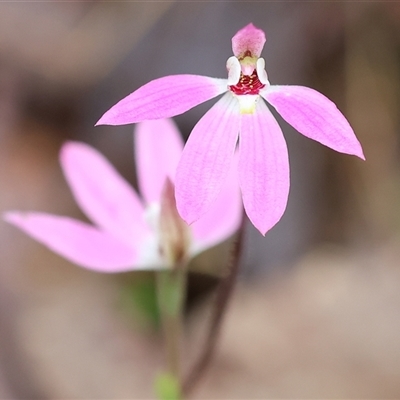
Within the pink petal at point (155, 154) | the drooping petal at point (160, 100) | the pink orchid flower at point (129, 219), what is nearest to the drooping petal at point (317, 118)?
the drooping petal at point (160, 100)

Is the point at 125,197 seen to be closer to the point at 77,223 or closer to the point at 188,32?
the point at 77,223

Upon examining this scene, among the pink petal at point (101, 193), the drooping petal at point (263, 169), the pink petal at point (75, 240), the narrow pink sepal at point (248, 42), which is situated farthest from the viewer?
the pink petal at point (101, 193)

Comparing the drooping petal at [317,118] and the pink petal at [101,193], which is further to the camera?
the pink petal at [101,193]

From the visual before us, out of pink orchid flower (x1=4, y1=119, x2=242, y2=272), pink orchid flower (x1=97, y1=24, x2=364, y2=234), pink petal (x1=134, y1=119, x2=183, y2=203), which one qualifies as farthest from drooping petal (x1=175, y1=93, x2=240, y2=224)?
pink petal (x1=134, y1=119, x2=183, y2=203)

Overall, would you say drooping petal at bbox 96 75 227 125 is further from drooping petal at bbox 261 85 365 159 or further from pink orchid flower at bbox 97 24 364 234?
drooping petal at bbox 261 85 365 159

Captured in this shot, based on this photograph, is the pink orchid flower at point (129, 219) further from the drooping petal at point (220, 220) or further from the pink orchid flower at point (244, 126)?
the pink orchid flower at point (244, 126)

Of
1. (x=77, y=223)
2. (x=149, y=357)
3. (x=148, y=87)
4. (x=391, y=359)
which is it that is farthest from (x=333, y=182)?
(x=148, y=87)

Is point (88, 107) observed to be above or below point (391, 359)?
above
